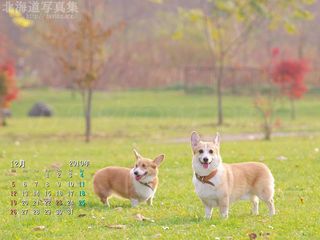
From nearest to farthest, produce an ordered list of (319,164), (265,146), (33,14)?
(33,14) < (319,164) < (265,146)

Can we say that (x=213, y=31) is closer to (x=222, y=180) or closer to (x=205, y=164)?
(x=222, y=180)

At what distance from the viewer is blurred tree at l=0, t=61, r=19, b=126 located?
1281 inches

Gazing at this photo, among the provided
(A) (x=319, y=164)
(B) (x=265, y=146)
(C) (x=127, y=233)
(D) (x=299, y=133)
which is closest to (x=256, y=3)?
(D) (x=299, y=133)

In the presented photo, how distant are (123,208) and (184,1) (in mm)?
51535

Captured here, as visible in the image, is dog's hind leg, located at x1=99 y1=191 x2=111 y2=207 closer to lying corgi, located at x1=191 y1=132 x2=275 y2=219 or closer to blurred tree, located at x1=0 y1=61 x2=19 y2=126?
lying corgi, located at x1=191 y1=132 x2=275 y2=219

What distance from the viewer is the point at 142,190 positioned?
10344mm

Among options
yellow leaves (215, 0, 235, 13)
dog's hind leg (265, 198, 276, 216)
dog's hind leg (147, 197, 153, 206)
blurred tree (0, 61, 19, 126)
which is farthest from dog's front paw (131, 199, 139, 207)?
yellow leaves (215, 0, 235, 13)

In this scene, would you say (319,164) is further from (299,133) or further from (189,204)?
(299,133)

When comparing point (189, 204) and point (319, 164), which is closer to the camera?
point (189, 204)

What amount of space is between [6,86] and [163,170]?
1926 centimetres

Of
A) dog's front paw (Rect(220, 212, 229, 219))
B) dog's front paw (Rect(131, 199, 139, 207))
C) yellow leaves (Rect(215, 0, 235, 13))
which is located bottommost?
dog's front paw (Rect(131, 199, 139, 207))

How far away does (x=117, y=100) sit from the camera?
4481 cm

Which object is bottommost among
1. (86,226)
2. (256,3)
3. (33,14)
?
(86,226)
